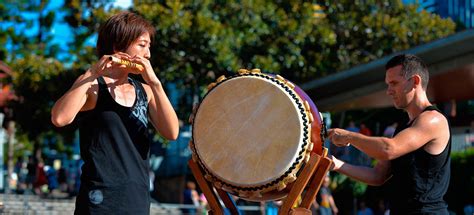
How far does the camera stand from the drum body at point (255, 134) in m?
3.76

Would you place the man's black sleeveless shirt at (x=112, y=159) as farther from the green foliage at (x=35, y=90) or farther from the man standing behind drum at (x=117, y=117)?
the green foliage at (x=35, y=90)

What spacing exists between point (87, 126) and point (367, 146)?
135 cm

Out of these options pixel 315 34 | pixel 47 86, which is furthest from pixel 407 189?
pixel 47 86

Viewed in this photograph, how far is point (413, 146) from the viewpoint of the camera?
11.7 feet

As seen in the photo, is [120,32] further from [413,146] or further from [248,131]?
[413,146]

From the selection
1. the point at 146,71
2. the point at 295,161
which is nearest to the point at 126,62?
the point at 146,71

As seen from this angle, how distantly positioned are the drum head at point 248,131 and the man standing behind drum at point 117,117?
469 millimetres

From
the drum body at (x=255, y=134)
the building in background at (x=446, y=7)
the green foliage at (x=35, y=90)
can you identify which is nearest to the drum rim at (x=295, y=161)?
the drum body at (x=255, y=134)

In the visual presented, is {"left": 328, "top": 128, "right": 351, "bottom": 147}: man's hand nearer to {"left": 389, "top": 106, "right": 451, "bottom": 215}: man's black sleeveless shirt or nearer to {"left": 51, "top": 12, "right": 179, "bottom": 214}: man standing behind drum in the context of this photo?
{"left": 389, "top": 106, "right": 451, "bottom": 215}: man's black sleeveless shirt

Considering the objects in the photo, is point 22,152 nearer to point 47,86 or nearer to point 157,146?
point 157,146

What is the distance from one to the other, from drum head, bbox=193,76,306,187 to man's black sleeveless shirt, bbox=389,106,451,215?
1.73 feet

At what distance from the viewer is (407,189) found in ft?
11.8

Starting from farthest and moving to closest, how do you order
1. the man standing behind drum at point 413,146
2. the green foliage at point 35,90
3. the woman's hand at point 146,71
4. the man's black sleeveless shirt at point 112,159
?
the green foliage at point 35,90 → the man standing behind drum at point 413,146 → the woman's hand at point 146,71 → the man's black sleeveless shirt at point 112,159

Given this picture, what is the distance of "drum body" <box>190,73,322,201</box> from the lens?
148 inches
